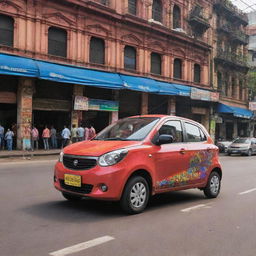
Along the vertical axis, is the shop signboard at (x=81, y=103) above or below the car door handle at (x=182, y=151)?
above

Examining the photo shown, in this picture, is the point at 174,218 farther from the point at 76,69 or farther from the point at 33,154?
the point at 76,69

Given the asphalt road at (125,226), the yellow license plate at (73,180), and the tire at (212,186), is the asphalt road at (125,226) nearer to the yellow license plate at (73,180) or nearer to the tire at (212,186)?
the tire at (212,186)

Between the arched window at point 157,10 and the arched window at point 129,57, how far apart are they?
12.7ft

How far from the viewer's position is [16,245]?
440 cm

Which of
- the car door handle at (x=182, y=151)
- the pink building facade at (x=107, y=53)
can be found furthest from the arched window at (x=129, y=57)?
the car door handle at (x=182, y=151)

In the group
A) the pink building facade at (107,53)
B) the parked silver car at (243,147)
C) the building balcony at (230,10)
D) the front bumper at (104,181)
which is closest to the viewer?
the front bumper at (104,181)

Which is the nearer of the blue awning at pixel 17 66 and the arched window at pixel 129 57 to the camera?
the blue awning at pixel 17 66

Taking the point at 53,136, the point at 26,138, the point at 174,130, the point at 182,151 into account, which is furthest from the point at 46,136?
the point at 182,151

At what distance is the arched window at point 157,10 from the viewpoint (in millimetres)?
28891

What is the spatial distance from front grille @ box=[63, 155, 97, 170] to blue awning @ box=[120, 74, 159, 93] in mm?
17741

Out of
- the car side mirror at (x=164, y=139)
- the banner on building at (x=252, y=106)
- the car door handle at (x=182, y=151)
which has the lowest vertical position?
the car door handle at (x=182, y=151)

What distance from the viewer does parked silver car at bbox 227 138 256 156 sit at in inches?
1026

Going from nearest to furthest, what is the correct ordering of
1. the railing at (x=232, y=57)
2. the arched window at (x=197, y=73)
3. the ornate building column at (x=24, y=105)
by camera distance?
the ornate building column at (x=24, y=105) → the arched window at (x=197, y=73) → the railing at (x=232, y=57)

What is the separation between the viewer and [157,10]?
1149 inches
